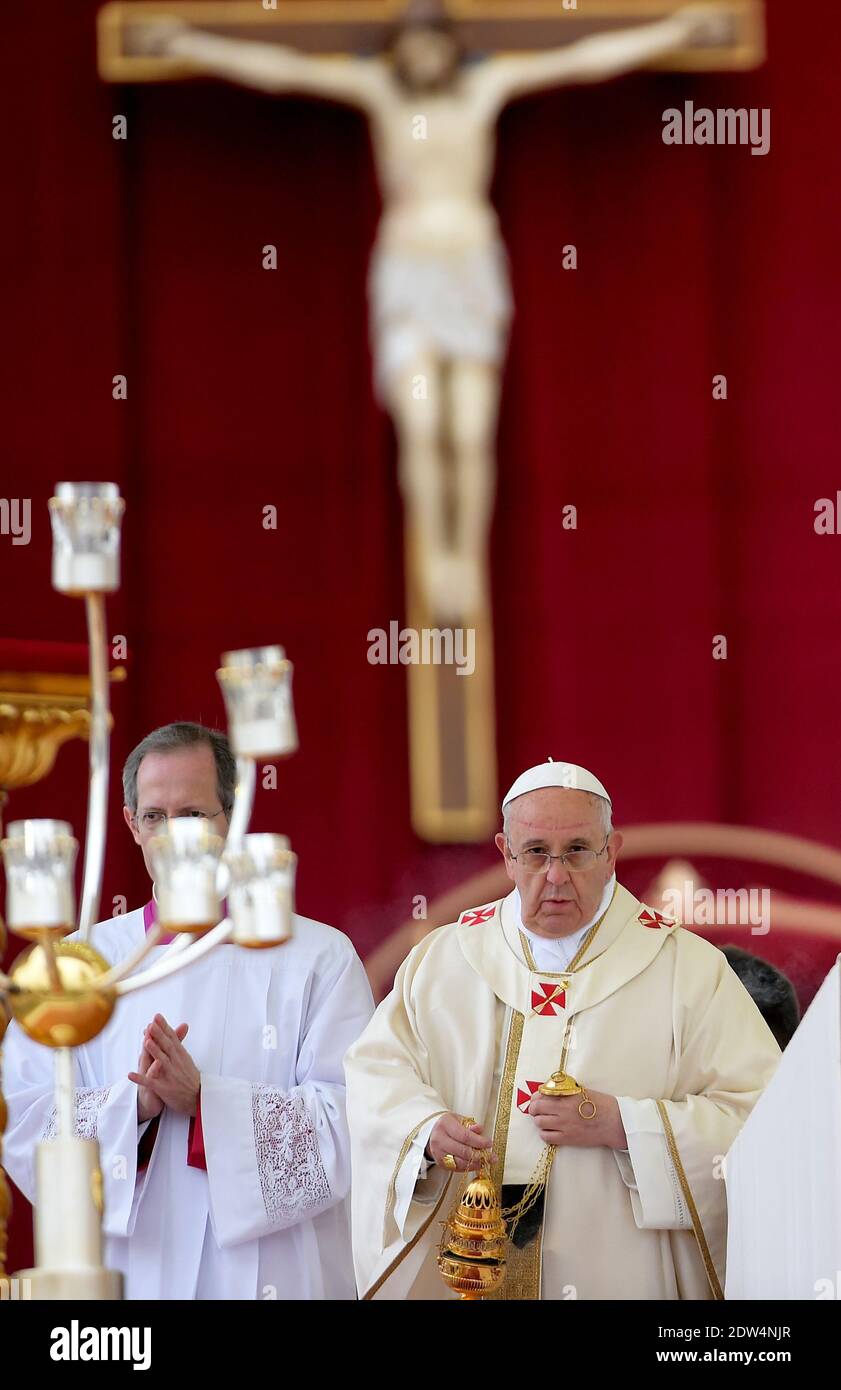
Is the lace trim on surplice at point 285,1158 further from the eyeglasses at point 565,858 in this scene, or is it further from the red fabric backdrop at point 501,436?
the red fabric backdrop at point 501,436

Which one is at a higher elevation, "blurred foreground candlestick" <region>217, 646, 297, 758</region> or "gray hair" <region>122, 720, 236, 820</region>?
"gray hair" <region>122, 720, 236, 820</region>

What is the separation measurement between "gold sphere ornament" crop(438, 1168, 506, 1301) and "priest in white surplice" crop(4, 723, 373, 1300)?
659 millimetres

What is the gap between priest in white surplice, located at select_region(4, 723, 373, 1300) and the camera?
4.36m

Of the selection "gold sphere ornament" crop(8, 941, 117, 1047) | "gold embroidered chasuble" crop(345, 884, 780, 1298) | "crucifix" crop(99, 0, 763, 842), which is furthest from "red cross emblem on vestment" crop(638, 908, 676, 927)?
"gold sphere ornament" crop(8, 941, 117, 1047)

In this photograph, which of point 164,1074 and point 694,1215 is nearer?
point 694,1215

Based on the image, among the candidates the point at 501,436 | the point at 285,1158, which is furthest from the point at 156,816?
the point at 501,436

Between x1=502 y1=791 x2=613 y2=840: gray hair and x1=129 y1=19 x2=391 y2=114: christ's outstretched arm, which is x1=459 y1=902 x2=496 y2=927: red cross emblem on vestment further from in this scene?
x1=129 y1=19 x2=391 y2=114: christ's outstretched arm

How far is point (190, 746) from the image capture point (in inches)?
178

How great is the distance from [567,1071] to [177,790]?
982 millimetres

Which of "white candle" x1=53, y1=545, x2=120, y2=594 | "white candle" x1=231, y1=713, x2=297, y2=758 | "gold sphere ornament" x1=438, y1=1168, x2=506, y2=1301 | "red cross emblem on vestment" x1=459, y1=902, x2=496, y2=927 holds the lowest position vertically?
"gold sphere ornament" x1=438, y1=1168, x2=506, y2=1301

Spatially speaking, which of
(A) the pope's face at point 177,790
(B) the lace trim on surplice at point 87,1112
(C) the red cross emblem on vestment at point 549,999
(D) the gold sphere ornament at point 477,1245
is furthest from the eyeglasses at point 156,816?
(D) the gold sphere ornament at point 477,1245

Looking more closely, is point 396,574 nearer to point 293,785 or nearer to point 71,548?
point 293,785

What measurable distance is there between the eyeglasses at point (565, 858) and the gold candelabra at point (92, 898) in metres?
1.75

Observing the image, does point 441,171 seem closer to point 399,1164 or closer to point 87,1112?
point 87,1112
